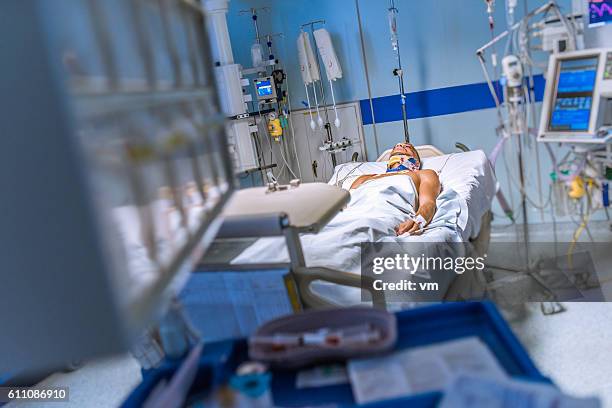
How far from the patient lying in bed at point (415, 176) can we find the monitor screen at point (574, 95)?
749 millimetres

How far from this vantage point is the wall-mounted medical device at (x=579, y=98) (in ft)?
6.87

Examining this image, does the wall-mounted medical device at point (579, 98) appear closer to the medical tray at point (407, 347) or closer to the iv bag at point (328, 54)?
the iv bag at point (328, 54)

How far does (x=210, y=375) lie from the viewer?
2.93ft

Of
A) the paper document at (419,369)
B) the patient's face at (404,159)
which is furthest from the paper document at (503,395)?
the patient's face at (404,159)

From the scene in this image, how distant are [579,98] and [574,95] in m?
0.02

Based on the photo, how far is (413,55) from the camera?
9.36 ft

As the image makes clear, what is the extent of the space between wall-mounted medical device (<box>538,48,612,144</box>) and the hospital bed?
0.46 metres

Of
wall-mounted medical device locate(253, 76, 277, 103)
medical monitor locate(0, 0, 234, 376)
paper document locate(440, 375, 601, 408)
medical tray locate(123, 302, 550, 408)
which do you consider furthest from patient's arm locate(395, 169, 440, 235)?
medical monitor locate(0, 0, 234, 376)

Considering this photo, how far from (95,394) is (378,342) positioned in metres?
2.22

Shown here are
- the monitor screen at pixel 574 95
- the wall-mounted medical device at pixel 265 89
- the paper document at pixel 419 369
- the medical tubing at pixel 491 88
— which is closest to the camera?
the paper document at pixel 419 369

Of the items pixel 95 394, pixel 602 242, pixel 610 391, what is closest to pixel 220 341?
pixel 610 391

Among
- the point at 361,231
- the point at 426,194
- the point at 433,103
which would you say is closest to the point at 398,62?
the point at 433,103

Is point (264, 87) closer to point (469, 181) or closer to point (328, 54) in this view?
point (328, 54)

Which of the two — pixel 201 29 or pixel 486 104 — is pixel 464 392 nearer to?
pixel 201 29
